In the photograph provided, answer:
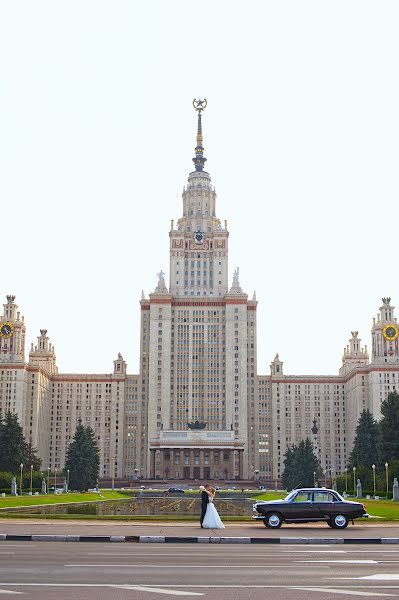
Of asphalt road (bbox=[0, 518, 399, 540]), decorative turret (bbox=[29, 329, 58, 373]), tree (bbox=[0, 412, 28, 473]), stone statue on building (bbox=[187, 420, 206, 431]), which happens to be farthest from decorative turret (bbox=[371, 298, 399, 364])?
asphalt road (bbox=[0, 518, 399, 540])

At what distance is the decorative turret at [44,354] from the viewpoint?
632 ft

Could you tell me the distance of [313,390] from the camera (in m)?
191

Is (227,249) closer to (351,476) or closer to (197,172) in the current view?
(197,172)

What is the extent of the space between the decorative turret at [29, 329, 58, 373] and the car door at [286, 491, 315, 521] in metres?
159

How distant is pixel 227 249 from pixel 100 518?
496 ft

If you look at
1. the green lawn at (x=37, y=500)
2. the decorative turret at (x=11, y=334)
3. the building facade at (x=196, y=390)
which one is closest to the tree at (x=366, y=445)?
the building facade at (x=196, y=390)

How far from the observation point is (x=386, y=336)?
175 m

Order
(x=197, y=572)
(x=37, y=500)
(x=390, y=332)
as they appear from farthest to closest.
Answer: (x=390, y=332) < (x=37, y=500) < (x=197, y=572)

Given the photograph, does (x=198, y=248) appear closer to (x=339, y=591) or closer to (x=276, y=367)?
(x=276, y=367)

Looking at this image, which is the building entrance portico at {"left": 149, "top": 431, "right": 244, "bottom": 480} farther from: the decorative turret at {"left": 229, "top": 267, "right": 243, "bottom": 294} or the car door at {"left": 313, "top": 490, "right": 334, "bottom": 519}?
the car door at {"left": 313, "top": 490, "right": 334, "bottom": 519}

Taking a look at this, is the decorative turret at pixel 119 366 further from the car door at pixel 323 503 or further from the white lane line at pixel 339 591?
the white lane line at pixel 339 591

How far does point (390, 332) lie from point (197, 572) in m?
161

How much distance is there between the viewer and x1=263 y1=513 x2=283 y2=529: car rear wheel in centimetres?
Answer: 3484

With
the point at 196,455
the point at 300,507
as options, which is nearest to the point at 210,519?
the point at 300,507
